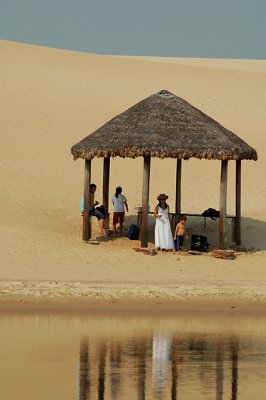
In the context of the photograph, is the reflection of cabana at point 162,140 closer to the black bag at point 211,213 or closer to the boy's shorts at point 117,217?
the black bag at point 211,213

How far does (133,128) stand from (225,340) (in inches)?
336

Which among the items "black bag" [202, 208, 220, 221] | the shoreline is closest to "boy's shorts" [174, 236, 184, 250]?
"black bag" [202, 208, 220, 221]

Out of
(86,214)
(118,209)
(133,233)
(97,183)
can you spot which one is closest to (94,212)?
(86,214)

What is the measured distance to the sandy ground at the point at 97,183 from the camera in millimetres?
20219

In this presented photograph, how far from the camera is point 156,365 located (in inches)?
574

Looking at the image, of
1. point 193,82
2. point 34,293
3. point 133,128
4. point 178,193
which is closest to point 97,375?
point 34,293

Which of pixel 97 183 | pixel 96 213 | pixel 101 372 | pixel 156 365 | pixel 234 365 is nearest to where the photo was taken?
pixel 101 372

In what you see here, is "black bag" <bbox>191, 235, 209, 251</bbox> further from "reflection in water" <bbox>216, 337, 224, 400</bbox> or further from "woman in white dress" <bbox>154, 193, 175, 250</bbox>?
"reflection in water" <bbox>216, 337, 224, 400</bbox>

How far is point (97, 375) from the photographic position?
544 inches

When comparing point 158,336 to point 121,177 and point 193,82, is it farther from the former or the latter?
point 193,82

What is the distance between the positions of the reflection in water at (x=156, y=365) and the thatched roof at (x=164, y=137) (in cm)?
748

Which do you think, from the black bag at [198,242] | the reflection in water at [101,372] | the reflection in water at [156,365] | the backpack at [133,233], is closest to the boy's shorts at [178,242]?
the black bag at [198,242]

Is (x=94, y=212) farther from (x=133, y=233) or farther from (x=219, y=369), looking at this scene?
(x=219, y=369)

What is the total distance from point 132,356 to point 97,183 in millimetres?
16984
